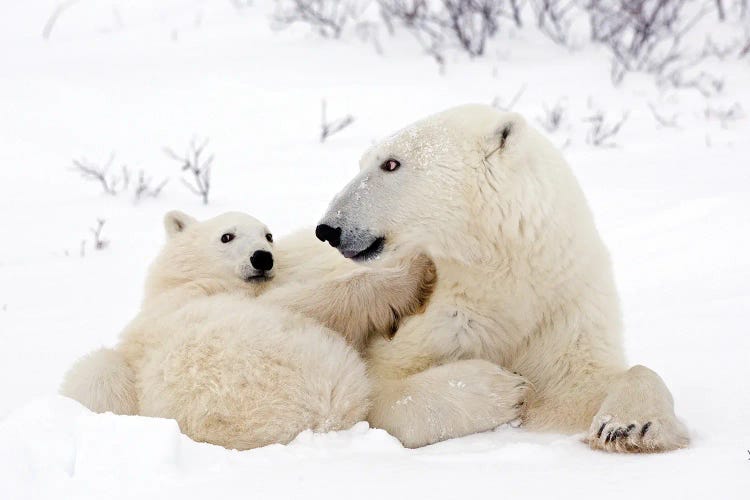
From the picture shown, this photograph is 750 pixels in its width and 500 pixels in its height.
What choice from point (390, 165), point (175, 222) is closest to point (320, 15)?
point (175, 222)

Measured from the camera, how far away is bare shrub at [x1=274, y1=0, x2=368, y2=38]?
29.9ft

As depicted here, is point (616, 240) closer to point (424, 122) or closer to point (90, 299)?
point (424, 122)

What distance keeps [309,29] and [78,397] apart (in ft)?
25.0

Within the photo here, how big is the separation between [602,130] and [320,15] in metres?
3.36

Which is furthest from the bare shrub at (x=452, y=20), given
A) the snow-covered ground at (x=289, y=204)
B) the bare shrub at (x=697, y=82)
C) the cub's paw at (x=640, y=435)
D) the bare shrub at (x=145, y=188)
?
the cub's paw at (x=640, y=435)

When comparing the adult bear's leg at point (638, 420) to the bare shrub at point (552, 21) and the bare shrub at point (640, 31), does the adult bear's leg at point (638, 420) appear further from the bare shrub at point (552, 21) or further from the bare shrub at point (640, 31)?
the bare shrub at point (552, 21)

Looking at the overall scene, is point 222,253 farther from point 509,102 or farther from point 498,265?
point 509,102

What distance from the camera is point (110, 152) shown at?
6.92m

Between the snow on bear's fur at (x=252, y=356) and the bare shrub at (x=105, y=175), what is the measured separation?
269cm

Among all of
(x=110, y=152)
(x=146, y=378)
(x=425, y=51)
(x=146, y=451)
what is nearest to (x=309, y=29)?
(x=425, y=51)

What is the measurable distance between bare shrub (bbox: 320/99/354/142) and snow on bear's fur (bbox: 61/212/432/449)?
11.0 feet

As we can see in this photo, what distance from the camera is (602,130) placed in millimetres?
7109

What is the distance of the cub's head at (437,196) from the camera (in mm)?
2980

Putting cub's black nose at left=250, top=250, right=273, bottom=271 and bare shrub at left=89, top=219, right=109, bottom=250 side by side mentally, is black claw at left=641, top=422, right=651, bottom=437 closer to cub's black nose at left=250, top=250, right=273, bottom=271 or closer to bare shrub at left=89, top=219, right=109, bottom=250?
cub's black nose at left=250, top=250, right=273, bottom=271
